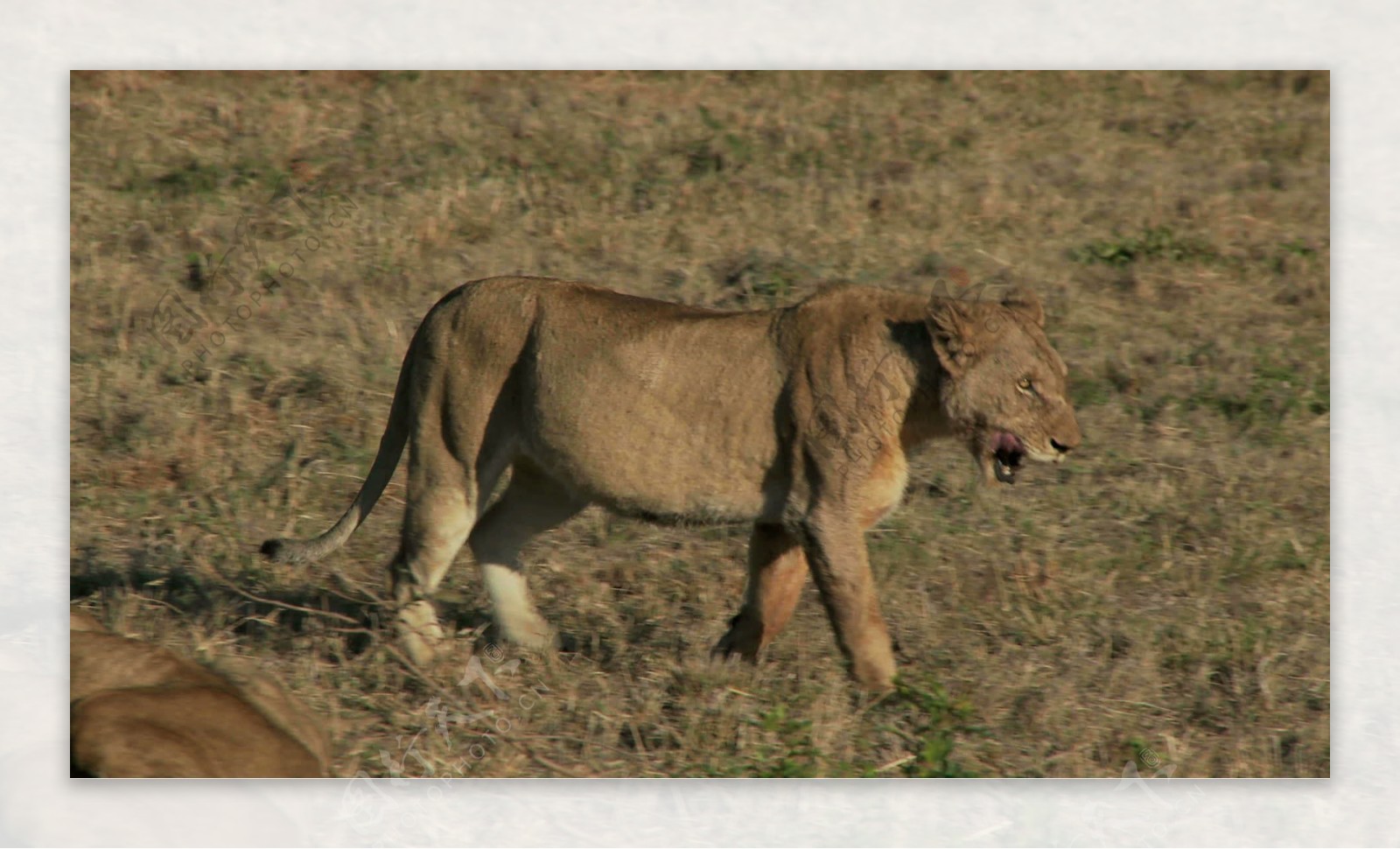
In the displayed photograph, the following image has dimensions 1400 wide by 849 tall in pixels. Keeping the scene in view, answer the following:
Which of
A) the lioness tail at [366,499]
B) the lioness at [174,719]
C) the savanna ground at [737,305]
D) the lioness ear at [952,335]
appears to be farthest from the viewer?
the lioness tail at [366,499]

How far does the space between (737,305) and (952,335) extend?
3.67 m

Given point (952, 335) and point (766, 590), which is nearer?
point (952, 335)

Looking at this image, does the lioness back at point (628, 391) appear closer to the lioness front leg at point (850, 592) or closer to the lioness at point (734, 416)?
the lioness at point (734, 416)

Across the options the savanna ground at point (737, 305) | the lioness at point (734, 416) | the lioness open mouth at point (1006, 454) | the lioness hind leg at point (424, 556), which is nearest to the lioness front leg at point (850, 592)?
the lioness at point (734, 416)

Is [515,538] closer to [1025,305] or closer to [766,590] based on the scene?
[766,590]

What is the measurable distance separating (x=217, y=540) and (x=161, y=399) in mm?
1253

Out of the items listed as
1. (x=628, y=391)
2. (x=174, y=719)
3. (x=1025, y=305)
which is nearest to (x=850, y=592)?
(x=628, y=391)

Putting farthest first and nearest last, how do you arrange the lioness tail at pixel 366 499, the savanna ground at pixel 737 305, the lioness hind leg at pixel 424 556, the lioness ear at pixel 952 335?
the lioness tail at pixel 366 499 → the lioness hind leg at pixel 424 556 → the savanna ground at pixel 737 305 → the lioness ear at pixel 952 335

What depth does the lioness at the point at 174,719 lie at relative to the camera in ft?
16.6

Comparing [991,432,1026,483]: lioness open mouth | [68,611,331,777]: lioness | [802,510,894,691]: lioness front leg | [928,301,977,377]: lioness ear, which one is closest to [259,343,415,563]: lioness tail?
[68,611,331,777]: lioness

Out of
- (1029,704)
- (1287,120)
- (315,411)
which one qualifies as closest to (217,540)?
(315,411)

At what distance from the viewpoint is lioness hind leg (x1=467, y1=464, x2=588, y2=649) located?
638 centimetres

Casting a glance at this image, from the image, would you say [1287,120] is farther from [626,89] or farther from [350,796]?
[350,796]

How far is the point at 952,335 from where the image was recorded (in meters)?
5.68
